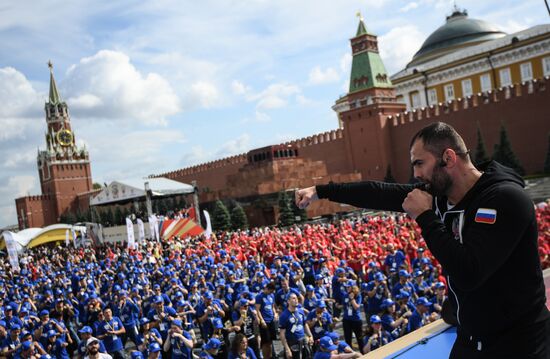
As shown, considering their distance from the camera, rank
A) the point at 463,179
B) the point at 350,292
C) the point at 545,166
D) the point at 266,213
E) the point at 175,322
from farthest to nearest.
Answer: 1. the point at 266,213
2. the point at 545,166
3. the point at 350,292
4. the point at 175,322
5. the point at 463,179

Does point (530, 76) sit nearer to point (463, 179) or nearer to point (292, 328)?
point (292, 328)

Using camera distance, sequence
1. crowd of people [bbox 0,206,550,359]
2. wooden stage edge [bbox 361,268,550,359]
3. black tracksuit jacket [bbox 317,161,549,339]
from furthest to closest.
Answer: crowd of people [bbox 0,206,550,359] → wooden stage edge [bbox 361,268,550,359] → black tracksuit jacket [bbox 317,161,549,339]

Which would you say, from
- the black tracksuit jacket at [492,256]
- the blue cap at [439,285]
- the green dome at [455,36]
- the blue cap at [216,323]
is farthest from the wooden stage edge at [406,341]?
the green dome at [455,36]

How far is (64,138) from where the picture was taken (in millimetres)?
85375

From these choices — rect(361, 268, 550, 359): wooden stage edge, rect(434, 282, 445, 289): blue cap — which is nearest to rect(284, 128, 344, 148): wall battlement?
rect(434, 282, 445, 289): blue cap

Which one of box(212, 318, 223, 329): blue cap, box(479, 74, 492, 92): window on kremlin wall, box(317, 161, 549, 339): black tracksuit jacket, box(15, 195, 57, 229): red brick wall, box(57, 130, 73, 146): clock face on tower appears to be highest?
box(57, 130, 73, 146): clock face on tower

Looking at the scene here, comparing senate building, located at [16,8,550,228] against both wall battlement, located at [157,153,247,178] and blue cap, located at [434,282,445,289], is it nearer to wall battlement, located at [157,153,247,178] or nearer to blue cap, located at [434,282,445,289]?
wall battlement, located at [157,153,247,178]

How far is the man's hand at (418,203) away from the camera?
1673 millimetres

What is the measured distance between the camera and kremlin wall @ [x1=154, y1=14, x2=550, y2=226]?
112ft

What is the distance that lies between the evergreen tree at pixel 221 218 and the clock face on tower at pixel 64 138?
56.3 metres

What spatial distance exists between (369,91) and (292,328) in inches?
1417

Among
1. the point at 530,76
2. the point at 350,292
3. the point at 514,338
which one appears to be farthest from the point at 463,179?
the point at 530,76

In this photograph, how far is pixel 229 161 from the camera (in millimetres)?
55375

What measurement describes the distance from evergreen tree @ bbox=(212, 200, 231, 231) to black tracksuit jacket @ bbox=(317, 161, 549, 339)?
36.3 meters
